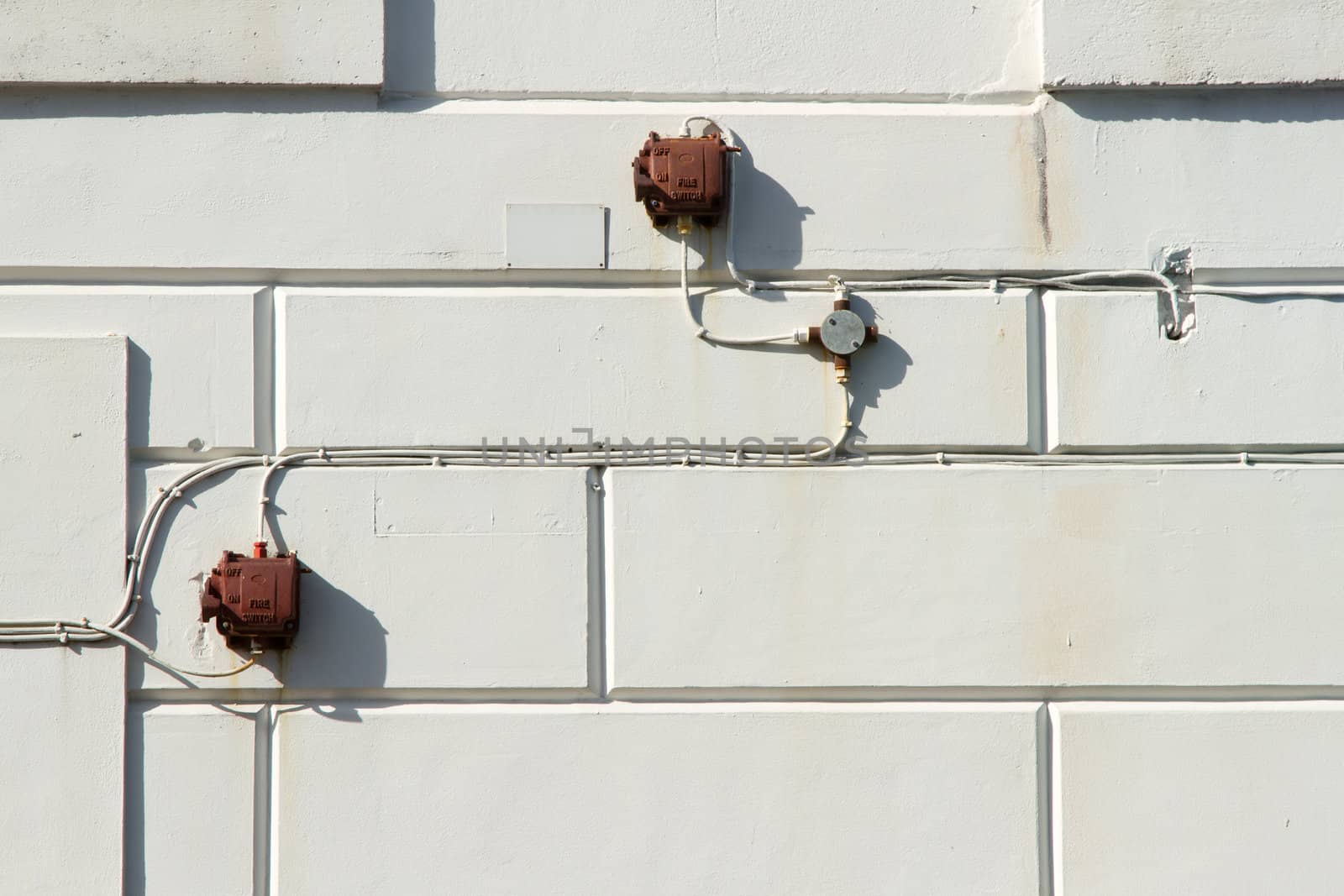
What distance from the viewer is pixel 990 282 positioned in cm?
278

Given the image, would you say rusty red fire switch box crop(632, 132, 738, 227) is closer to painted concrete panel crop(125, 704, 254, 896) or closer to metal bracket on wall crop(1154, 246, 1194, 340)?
metal bracket on wall crop(1154, 246, 1194, 340)

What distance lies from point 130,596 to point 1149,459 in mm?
2630

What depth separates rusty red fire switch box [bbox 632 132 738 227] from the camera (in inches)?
105

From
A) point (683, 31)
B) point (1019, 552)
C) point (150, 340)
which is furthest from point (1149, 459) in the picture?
point (150, 340)

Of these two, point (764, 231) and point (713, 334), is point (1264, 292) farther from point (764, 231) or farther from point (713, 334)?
point (713, 334)

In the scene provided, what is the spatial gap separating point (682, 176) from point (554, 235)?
1.21ft

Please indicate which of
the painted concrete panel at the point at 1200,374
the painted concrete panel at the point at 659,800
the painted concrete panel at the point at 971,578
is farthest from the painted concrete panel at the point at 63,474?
the painted concrete panel at the point at 1200,374

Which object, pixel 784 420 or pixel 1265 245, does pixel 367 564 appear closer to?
pixel 784 420

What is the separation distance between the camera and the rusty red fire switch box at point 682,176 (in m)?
2.67

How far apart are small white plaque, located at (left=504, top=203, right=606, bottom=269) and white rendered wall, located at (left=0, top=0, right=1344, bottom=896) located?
0.02 metres

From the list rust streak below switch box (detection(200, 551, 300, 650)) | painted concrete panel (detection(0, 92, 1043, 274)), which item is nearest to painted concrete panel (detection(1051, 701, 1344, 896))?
painted concrete panel (detection(0, 92, 1043, 274))

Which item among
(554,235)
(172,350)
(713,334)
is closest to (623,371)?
(713,334)

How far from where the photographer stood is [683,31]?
283 centimetres

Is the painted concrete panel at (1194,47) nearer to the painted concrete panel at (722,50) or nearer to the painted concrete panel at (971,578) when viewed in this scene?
the painted concrete panel at (722,50)
